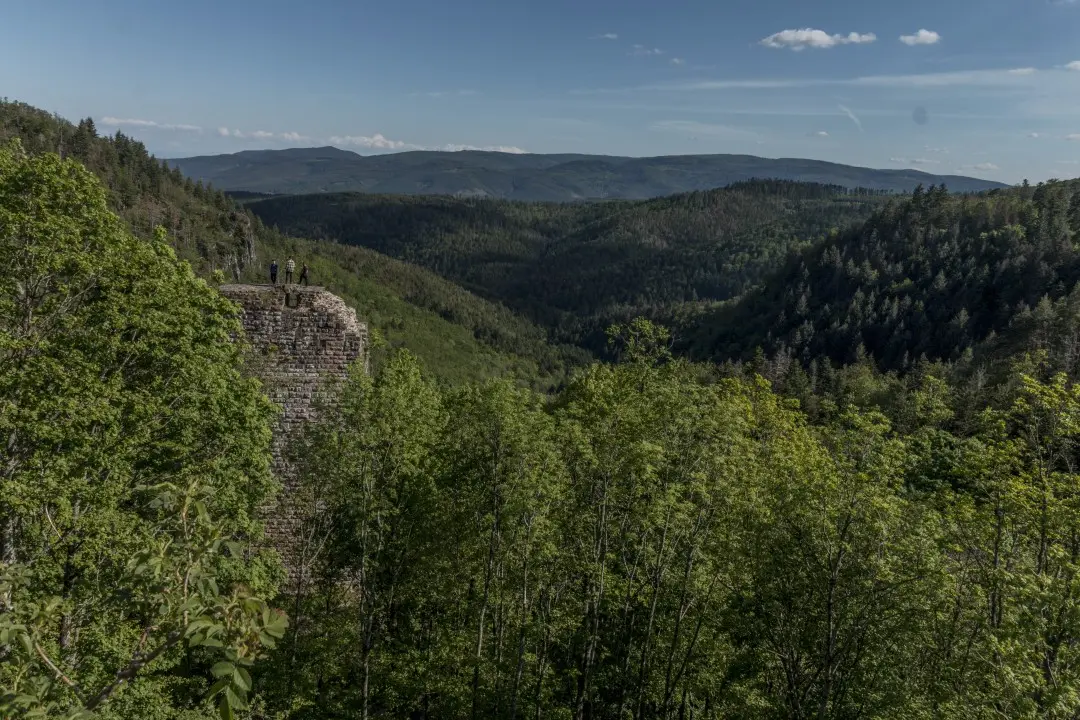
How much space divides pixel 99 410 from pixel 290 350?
856 centimetres

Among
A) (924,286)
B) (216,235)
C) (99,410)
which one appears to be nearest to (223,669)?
(99,410)

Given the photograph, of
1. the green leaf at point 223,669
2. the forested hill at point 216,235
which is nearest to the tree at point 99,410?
the green leaf at point 223,669

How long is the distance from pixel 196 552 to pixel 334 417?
12.2m

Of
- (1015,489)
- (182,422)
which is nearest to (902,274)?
(1015,489)

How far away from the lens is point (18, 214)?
11164 mm

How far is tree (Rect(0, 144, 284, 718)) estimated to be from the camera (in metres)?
10.6

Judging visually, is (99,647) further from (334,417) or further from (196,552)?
(196,552)

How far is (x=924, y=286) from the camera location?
518ft

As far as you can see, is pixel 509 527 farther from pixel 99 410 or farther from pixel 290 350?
pixel 99 410

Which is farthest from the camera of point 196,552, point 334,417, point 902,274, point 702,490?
point 902,274

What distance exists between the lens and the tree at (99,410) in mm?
10594

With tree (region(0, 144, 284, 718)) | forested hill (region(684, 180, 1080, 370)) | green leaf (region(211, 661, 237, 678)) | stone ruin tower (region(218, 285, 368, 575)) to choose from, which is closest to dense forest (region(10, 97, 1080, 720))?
tree (region(0, 144, 284, 718))

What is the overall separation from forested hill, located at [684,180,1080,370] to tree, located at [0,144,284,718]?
113 m

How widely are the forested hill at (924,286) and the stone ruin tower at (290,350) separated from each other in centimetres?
10819
